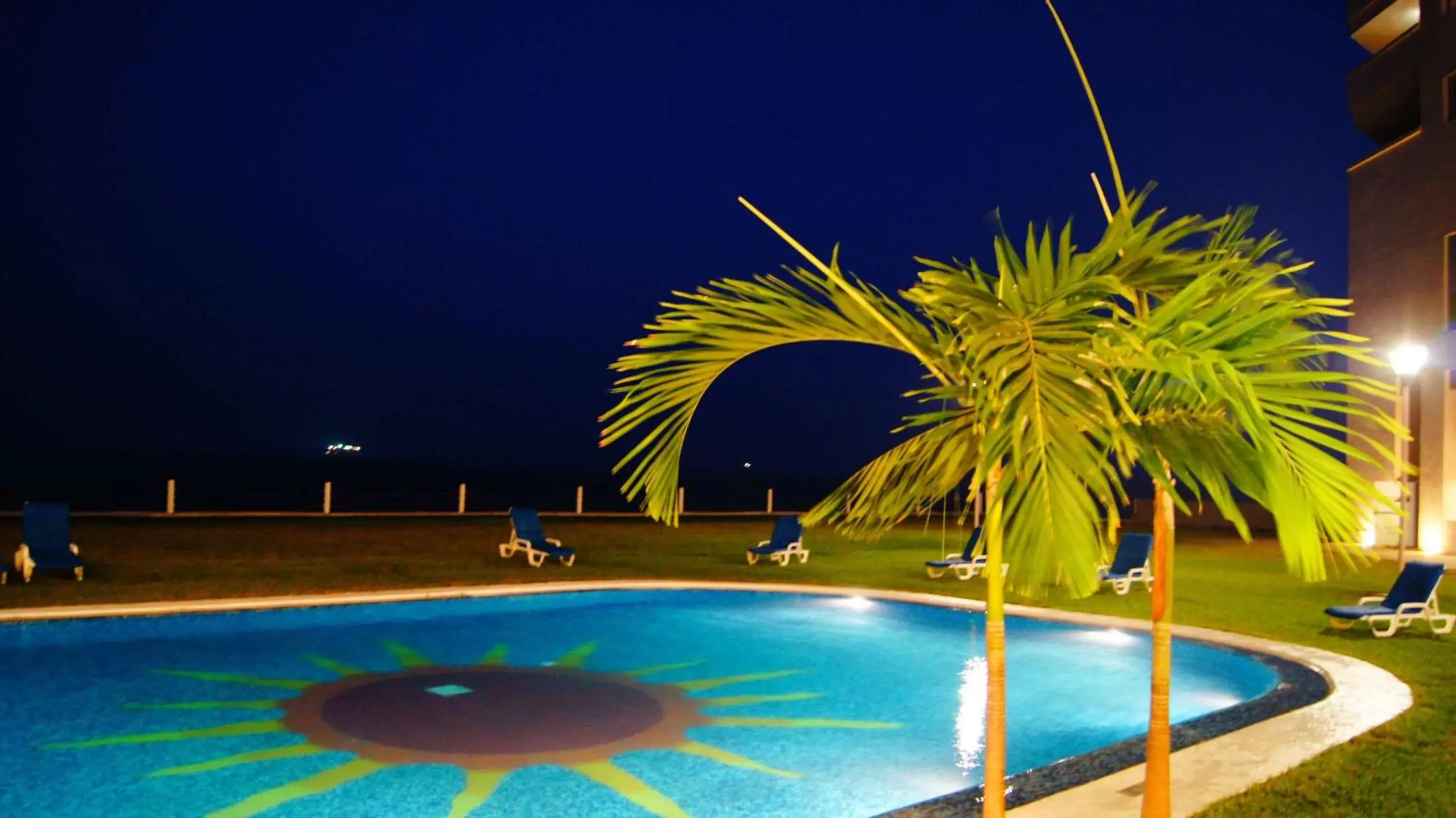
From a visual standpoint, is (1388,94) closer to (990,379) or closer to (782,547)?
(782,547)

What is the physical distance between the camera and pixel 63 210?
68125 millimetres

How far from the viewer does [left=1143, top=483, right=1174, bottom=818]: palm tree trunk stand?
10.7 ft

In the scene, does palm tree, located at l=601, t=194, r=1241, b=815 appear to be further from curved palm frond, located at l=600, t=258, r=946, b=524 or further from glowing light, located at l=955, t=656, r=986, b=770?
glowing light, located at l=955, t=656, r=986, b=770

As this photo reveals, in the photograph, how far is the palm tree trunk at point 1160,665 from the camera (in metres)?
3.26

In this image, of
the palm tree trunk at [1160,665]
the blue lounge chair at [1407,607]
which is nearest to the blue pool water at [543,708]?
the blue lounge chair at [1407,607]

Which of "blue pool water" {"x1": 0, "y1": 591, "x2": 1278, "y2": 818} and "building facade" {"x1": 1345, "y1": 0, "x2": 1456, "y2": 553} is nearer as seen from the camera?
"blue pool water" {"x1": 0, "y1": 591, "x2": 1278, "y2": 818}

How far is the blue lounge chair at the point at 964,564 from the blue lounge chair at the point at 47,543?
35.1 feet

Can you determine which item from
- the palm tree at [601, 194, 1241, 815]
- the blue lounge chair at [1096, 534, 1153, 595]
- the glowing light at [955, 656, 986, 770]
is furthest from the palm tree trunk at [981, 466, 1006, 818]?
the blue lounge chair at [1096, 534, 1153, 595]

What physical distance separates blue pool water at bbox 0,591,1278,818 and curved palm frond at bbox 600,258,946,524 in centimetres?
298

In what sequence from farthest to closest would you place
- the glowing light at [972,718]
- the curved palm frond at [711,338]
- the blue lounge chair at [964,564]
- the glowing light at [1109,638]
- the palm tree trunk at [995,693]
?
the blue lounge chair at [964,564] < the glowing light at [1109,638] < the glowing light at [972,718] < the curved palm frond at [711,338] < the palm tree trunk at [995,693]

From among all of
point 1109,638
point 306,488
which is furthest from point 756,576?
point 306,488

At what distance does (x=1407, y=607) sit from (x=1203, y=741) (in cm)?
542

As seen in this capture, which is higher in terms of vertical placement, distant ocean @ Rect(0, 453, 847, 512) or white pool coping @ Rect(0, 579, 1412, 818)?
distant ocean @ Rect(0, 453, 847, 512)

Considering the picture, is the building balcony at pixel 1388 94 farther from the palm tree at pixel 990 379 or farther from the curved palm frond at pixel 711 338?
the curved palm frond at pixel 711 338
